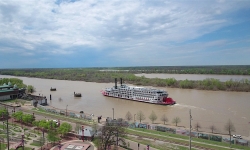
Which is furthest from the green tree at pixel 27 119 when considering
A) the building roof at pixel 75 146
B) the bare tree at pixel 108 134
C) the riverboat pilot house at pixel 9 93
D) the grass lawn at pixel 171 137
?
the riverboat pilot house at pixel 9 93

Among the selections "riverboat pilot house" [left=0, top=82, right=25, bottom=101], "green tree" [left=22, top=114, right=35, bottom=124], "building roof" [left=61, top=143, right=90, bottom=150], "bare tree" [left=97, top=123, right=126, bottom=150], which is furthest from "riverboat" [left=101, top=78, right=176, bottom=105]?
"building roof" [left=61, top=143, right=90, bottom=150]

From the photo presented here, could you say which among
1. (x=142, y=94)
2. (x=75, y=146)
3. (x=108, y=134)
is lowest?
(x=75, y=146)

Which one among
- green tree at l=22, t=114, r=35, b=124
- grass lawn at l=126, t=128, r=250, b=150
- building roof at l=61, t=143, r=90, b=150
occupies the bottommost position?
grass lawn at l=126, t=128, r=250, b=150

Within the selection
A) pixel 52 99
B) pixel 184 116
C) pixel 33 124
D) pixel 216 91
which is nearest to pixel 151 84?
pixel 216 91

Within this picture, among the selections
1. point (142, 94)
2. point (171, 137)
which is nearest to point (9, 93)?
point (142, 94)

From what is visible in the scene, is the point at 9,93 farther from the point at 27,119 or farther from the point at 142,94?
the point at 142,94

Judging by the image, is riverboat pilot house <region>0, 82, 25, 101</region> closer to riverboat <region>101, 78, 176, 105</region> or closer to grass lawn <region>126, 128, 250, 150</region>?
riverboat <region>101, 78, 176, 105</region>

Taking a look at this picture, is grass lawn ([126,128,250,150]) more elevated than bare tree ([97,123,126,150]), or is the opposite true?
bare tree ([97,123,126,150])

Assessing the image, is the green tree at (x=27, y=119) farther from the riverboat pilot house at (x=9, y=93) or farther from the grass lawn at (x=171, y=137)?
the riverboat pilot house at (x=9, y=93)

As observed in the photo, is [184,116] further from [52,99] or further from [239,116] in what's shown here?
[52,99]
